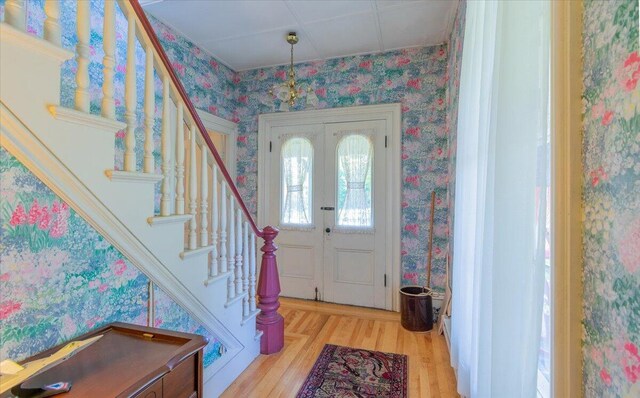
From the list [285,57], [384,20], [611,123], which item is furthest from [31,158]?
[285,57]

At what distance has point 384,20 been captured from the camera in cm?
274

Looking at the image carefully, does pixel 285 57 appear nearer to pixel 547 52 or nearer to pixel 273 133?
pixel 273 133

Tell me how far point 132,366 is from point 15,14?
1213 mm

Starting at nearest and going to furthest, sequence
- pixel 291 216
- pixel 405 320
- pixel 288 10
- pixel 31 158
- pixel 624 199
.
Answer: pixel 624 199
pixel 31 158
pixel 288 10
pixel 405 320
pixel 291 216

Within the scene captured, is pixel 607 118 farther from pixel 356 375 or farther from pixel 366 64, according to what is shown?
pixel 366 64

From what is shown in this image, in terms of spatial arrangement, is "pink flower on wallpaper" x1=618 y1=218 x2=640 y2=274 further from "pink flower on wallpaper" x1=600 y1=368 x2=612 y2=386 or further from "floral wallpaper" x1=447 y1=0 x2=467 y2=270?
"floral wallpaper" x1=447 y1=0 x2=467 y2=270

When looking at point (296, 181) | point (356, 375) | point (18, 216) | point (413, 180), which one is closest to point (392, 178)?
point (413, 180)

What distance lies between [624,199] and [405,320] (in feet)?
8.33

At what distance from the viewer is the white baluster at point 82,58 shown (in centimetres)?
112

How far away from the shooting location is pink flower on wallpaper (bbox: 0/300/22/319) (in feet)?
3.34

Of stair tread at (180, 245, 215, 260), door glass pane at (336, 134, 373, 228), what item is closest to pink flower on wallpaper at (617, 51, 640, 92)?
stair tread at (180, 245, 215, 260)

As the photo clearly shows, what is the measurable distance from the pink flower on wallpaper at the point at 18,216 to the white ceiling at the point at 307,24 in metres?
2.21

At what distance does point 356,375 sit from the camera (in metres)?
2.14

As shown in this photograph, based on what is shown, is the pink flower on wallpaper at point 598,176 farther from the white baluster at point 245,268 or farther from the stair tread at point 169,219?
the white baluster at point 245,268
